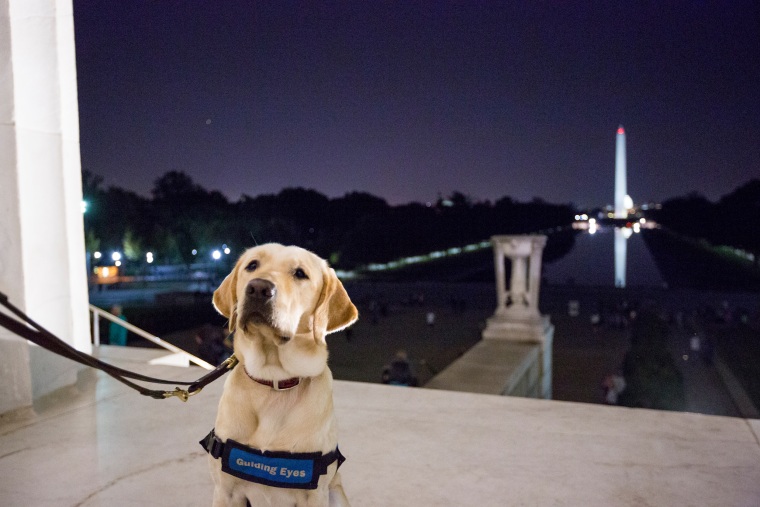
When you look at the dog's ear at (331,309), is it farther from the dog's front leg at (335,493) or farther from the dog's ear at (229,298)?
the dog's front leg at (335,493)

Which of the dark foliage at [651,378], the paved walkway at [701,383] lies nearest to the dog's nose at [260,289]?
the dark foliage at [651,378]

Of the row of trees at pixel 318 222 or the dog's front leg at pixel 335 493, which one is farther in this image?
the row of trees at pixel 318 222

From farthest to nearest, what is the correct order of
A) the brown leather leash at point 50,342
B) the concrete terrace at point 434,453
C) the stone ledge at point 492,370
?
the stone ledge at point 492,370
the concrete terrace at point 434,453
the brown leather leash at point 50,342

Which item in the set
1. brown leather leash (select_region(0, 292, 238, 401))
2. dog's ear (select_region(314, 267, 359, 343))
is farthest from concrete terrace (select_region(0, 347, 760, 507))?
dog's ear (select_region(314, 267, 359, 343))

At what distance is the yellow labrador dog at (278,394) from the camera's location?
209cm

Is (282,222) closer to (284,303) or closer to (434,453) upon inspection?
(434,453)

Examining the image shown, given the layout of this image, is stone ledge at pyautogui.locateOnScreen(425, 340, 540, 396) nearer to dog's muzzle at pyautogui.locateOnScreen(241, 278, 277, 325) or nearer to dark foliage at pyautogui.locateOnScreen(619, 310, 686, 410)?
dark foliage at pyautogui.locateOnScreen(619, 310, 686, 410)

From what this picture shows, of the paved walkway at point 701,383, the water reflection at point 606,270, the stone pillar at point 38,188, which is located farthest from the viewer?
the water reflection at point 606,270

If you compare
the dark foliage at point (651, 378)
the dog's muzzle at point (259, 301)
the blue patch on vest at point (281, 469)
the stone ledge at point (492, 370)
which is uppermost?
the dog's muzzle at point (259, 301)

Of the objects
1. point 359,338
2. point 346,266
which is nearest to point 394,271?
point 346,266

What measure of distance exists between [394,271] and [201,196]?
1527 inches

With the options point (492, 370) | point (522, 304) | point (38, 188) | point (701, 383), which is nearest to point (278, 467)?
point (38, 188)

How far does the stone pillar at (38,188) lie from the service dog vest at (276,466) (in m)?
3.18

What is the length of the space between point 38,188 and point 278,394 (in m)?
3.63
